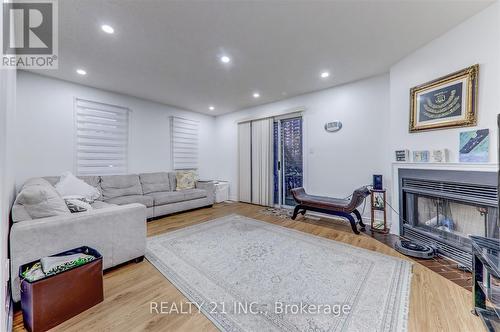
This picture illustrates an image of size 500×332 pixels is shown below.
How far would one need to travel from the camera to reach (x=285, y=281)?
1881 millimetres

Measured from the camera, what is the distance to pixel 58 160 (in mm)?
3447

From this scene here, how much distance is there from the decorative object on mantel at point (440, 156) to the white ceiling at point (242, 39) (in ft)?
4.51

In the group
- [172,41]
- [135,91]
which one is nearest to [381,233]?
[172,41]

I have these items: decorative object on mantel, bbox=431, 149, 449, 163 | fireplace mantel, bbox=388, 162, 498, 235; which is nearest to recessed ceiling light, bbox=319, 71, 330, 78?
fireplace mantel, bbox=388, 162, 498, 235

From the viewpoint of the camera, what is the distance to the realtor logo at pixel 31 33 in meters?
1.83

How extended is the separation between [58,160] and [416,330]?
5.06m

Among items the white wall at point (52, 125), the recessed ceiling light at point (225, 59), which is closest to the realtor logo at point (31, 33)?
the white wall at point (52, 125)

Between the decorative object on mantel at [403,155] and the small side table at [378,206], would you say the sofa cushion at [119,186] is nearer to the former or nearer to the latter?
the small side table at [378,206]

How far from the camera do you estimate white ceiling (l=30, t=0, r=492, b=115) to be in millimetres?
1896

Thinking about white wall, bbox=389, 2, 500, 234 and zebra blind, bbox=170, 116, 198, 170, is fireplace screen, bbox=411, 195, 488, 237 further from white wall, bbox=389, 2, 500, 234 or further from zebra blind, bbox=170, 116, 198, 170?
zebra blind, bbox=170, 116, 198, 170

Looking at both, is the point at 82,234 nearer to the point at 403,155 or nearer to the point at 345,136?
the point at 403,155

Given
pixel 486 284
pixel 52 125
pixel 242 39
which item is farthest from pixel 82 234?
pixel 486 284

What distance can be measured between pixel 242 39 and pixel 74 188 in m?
3.35

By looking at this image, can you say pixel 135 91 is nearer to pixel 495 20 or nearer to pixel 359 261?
pixel 359 261
